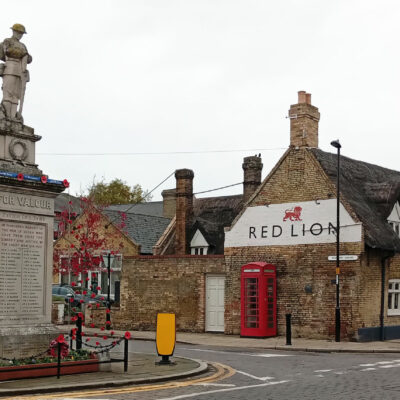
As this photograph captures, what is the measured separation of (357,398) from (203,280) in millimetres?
18499

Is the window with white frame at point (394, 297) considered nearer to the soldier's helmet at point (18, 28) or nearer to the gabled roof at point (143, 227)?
the gabled roof at point (143, 227)

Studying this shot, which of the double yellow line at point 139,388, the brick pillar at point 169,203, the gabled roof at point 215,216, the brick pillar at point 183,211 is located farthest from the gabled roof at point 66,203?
the double yellow line at point 139,388

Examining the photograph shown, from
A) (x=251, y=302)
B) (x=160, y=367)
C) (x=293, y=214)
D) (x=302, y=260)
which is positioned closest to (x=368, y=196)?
(x=293, y=214)

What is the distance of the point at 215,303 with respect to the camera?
3027 cm

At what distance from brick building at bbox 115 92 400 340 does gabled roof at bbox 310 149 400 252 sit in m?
0.05

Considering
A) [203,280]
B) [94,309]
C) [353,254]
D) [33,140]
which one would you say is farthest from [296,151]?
[33,140]

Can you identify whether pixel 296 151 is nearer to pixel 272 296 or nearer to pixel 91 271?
pixel 272 296

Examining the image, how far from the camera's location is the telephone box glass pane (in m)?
27.9

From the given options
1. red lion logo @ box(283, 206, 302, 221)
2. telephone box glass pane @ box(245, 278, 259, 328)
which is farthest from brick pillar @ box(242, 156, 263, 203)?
telephone box glass pane @ box(245, 278, 259, 328)

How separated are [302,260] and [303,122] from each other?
214 inches

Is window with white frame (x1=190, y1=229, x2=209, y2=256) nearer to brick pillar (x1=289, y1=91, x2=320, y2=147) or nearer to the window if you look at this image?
the window

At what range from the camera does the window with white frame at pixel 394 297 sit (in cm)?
2852

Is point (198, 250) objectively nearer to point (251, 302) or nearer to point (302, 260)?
point (251, 302)

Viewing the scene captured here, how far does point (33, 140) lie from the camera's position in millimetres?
15500
